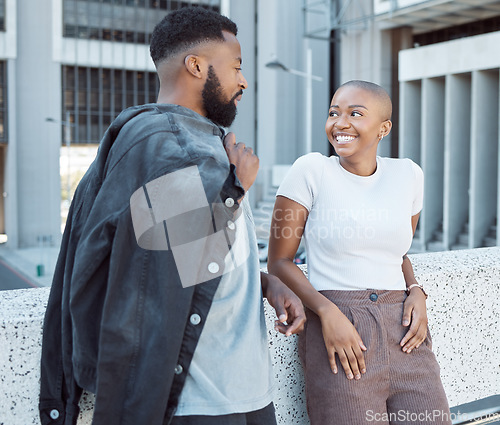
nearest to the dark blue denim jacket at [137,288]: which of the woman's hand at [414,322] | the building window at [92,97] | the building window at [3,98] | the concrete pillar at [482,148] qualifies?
the woman's hand at [414,322]

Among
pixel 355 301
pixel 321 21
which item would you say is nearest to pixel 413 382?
pixel 355 301

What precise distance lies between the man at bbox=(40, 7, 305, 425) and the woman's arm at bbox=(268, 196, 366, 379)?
387mm

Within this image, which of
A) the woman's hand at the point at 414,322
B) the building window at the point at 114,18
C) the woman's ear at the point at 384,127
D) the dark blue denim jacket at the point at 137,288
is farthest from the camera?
the building window at the point at 114,18

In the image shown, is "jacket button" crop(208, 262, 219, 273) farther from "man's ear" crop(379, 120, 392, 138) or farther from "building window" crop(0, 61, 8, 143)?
"building window" crop(0, 61, 8, 143)

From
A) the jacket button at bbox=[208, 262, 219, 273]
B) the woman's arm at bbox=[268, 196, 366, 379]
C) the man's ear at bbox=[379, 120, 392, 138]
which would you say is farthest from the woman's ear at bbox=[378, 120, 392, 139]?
the jacket button at bbox=[208, 262, 219, 273]

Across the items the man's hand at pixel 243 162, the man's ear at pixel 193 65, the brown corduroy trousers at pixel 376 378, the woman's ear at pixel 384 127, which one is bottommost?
the brown corduroy trousers at pixel 376 378

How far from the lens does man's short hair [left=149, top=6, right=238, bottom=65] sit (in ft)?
5.79

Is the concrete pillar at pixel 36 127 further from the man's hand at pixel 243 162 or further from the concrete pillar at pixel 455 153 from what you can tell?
the man's hand at pixel 243 162

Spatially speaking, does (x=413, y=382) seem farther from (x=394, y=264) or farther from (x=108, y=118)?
(x=108, y=118)

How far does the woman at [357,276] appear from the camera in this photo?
6.68 feet

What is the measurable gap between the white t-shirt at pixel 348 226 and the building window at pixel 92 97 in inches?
1607

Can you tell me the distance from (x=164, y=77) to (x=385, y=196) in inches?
36.4

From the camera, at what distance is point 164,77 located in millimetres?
1785

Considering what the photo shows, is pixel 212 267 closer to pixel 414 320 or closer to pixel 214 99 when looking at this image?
pixel 214 99
